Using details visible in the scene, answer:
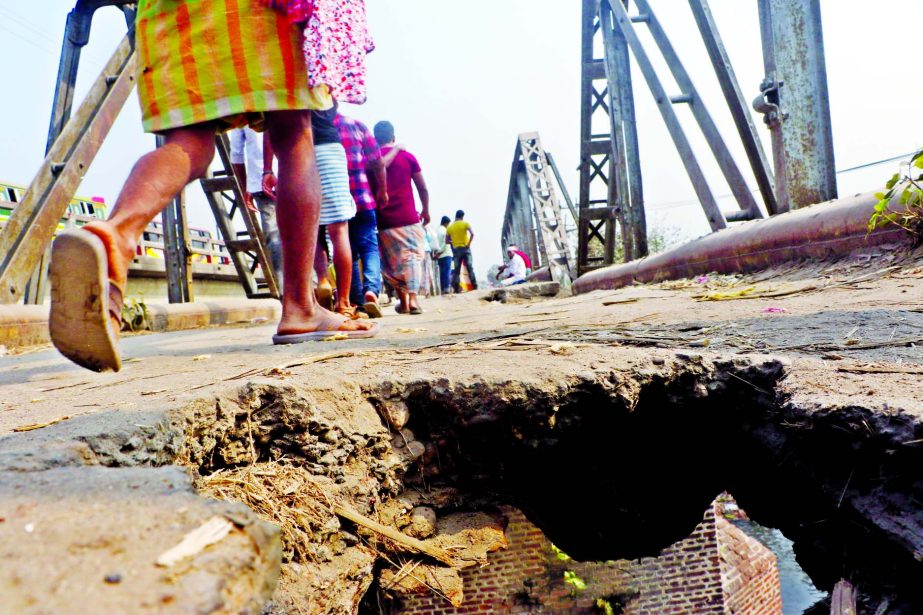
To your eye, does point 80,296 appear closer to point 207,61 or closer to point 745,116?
point 207,61

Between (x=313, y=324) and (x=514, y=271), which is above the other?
(x=514, y=271)

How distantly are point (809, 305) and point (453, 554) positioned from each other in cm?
140

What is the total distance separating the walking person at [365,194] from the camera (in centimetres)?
417

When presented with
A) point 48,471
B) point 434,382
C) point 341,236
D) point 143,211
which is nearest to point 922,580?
point 434,382

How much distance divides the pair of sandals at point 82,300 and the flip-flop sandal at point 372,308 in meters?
2.59

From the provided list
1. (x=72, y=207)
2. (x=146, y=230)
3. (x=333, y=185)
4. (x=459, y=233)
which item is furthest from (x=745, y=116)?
(x=72, y=207)

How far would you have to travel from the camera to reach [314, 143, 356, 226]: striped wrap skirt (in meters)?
3.29

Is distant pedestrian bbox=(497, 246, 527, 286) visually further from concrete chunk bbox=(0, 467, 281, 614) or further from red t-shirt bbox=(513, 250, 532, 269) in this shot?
concrete chunk bbox=(0, 467, 281, 614)

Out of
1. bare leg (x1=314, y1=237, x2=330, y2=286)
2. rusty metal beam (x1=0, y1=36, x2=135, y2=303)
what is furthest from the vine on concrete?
rusty metal beam (x1=0, y1=36, x2=135, y2=303)

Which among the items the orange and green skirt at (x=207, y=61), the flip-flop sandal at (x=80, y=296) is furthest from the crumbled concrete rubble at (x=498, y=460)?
the orange and green skirt at (x=207, y=61)

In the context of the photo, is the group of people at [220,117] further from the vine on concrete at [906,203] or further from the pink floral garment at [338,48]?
the vine on concrete at [906,203]

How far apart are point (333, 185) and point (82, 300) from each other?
2.00m

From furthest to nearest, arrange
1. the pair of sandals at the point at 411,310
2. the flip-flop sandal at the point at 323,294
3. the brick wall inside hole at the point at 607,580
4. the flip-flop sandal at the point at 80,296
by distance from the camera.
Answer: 1. the pair of sandals at the point at 411,310
2. the brick wall inside hole at the point at 607,580
3. the flip-flop sandal at the point at 323,294
4. the flip-flop sandal at the point at 80,296

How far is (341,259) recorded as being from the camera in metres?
3.29
